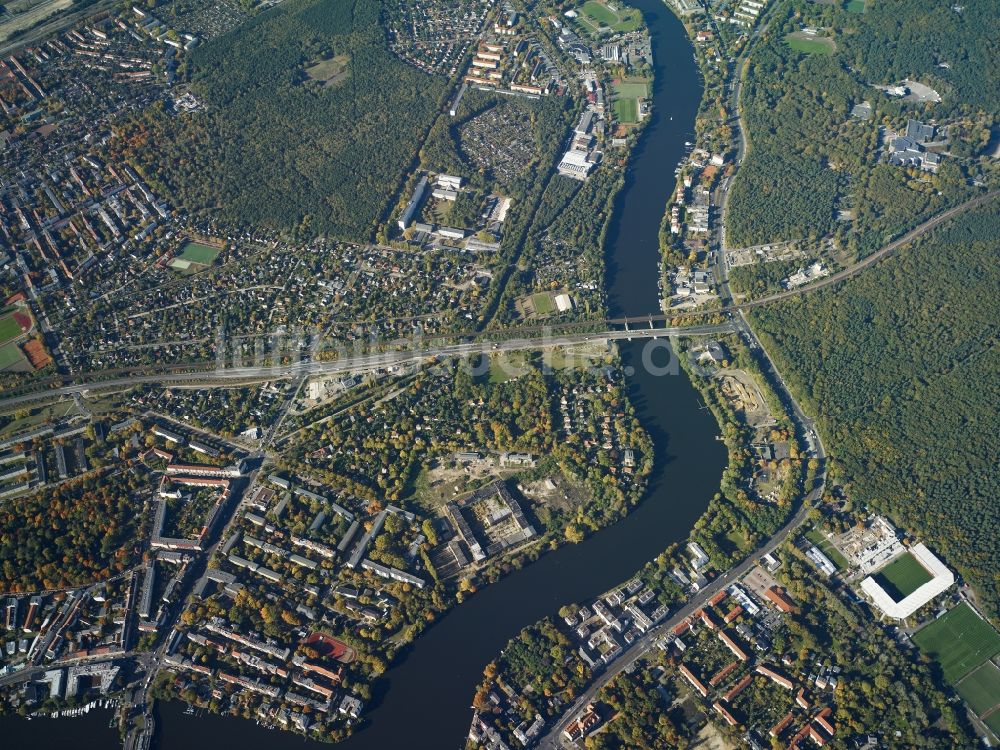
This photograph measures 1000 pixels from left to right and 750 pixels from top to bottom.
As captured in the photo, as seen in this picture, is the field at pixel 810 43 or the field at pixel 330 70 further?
the field at pixel 810 43

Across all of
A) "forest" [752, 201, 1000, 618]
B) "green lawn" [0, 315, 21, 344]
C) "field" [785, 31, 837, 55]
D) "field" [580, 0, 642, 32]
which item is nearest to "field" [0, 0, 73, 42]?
"green lawn" [0, 315, 21, 344]

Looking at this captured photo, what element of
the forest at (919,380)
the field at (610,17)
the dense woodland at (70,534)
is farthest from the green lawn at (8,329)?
the field at (610,17)

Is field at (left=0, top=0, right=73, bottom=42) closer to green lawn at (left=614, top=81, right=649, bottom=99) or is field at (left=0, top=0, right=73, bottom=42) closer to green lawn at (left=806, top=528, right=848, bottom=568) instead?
green lawn at (left=614, top=81, right=649, bottom=99)

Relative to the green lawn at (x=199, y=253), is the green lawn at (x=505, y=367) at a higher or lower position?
higher

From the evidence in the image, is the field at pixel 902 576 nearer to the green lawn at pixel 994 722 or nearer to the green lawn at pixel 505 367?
the green lawn at pixel 994 722

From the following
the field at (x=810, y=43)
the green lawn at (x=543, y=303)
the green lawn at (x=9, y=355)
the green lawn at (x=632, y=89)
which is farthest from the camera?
the field at (x=810, y=43)

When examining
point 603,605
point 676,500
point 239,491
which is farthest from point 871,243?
point 239,491

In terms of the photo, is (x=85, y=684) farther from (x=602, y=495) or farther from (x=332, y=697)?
(x=602, y=495)
